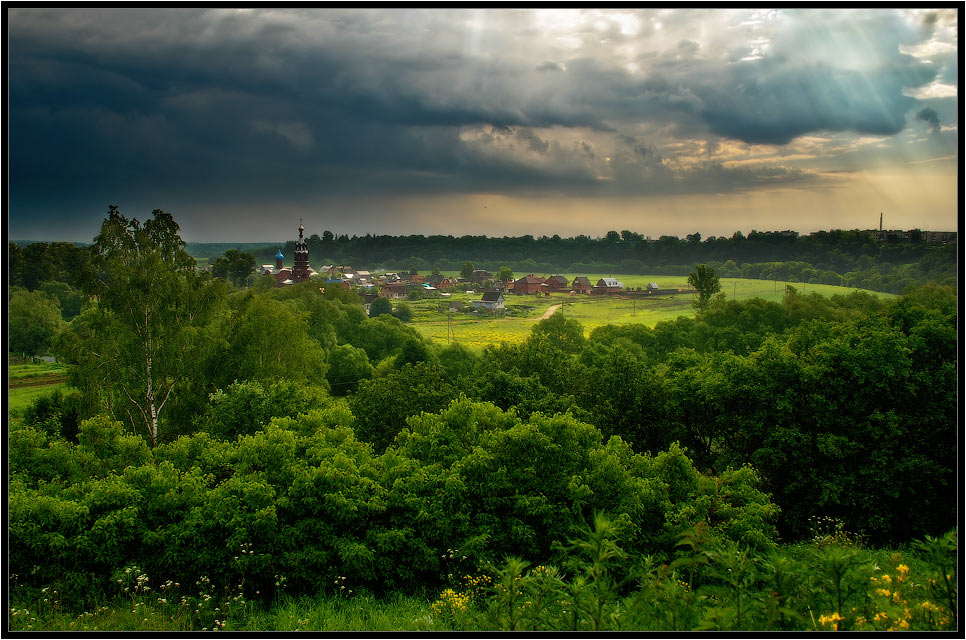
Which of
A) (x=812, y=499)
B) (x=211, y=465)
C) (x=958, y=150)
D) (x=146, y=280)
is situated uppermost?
(x=958, y=150)

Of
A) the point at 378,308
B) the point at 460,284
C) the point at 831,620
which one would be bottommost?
the point at 831,620

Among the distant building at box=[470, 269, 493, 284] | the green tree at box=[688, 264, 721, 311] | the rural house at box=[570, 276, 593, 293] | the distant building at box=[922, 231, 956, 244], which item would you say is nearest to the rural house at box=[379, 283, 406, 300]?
the distant building at box=[470, 269, 493, 284]

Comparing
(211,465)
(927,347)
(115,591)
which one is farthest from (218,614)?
(927,347)

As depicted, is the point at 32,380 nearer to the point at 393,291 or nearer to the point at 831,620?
the point at 393,291

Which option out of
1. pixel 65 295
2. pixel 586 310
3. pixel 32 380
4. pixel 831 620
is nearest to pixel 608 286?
pixel 586 310

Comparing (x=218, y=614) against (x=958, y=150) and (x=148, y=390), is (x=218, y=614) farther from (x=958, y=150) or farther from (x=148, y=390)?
(x=148, y=390)
